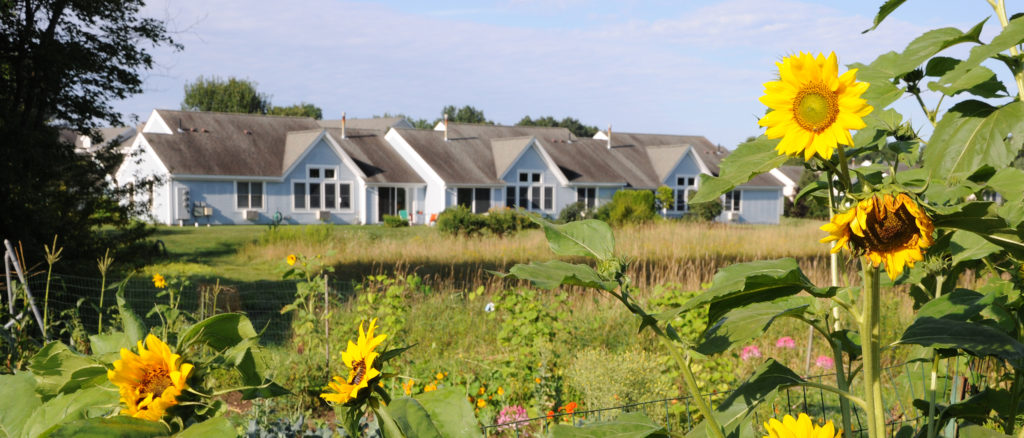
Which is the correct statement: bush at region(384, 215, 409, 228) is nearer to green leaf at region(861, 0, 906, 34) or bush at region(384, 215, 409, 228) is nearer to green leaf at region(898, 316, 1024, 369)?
green leaf at region(861, 0, 906, 34)

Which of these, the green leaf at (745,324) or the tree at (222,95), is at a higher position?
the tree at (222,95)

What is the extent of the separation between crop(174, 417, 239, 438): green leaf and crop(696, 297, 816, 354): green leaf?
721 millimetres

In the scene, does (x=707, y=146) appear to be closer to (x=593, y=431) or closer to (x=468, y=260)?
(x=468, y=260)

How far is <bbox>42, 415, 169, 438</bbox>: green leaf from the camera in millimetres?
765

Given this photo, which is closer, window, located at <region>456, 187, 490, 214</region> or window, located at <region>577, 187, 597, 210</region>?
window, located at <region>456, 187, 490, 214</region>

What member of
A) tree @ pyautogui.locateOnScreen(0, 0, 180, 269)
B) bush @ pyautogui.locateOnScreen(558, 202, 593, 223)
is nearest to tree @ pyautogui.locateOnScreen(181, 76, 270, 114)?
bush @ pyautogui.locateOnScreen(558, 202, 593, 223)

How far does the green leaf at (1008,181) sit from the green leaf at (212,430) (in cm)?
139

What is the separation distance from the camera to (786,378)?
133cm

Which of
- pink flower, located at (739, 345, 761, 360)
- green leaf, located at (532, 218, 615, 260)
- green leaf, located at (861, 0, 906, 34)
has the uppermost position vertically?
green leaf, located at (861, 0, 906, 34)

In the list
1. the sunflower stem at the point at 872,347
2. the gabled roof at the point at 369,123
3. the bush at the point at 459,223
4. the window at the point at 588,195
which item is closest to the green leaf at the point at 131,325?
the sunflower stem at the point at 872,347

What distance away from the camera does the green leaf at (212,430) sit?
83 centimetres

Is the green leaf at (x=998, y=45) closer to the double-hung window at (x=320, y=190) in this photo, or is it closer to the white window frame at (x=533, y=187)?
the double-hung window at (x=320, y=190)

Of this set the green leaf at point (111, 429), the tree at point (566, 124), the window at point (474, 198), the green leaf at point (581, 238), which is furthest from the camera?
the tree at point (566, 124)

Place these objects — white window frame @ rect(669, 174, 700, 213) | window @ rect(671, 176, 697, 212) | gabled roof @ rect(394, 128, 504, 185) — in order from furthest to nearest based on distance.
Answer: window @ rect(671, 176, 697, 212), white window frame @ rect(669, 174, 700, 213), gabled roof @ rect(394, 128, 504, 185)
